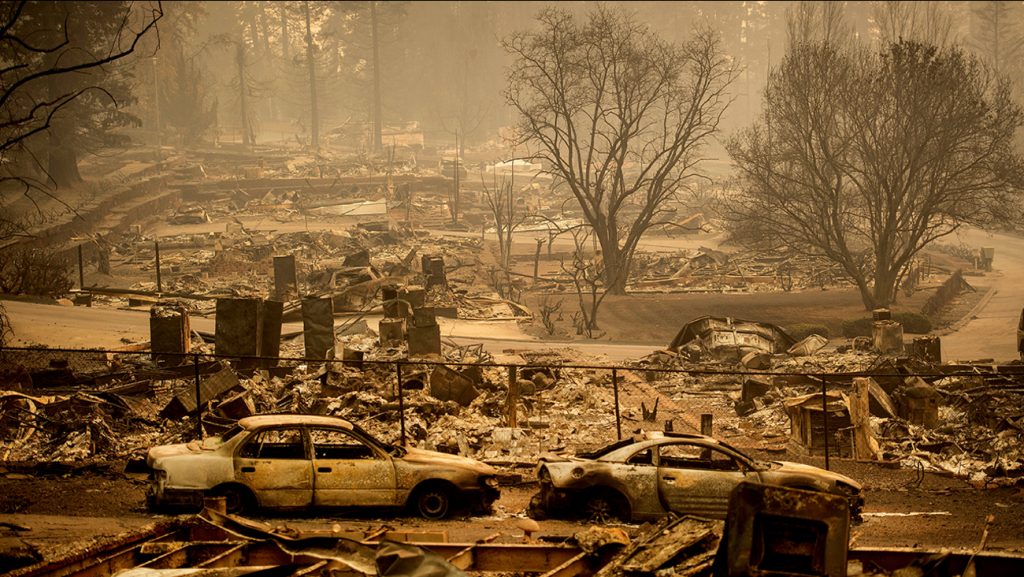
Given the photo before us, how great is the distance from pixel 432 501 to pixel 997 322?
2815 cm

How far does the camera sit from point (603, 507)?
41.0 feet

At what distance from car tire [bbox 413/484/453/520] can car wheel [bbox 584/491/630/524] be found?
1.59 meters

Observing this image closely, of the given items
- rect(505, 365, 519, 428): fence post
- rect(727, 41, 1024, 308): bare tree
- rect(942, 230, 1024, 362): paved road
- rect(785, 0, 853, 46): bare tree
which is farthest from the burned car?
rect(785, 0, 853, 46): bare tree

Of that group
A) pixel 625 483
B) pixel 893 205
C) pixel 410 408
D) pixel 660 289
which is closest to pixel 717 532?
pixel 625 483

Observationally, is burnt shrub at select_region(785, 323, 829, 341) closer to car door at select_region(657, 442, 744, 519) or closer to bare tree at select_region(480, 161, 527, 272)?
bare tree at select_region(480, 161, 527, 272)

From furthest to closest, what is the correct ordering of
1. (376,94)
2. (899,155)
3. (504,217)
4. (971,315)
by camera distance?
(376,94) < (504,217) < (899,155) < (971,315)

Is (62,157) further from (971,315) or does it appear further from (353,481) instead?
(353,481)

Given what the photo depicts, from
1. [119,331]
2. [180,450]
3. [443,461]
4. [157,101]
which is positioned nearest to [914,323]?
[119,331]

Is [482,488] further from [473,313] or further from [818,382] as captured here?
[473,313]

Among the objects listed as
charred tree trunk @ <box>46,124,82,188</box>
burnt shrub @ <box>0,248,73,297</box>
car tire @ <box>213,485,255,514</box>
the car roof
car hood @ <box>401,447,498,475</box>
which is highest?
charred tree trunk @ <box>46,124,82,188</box>

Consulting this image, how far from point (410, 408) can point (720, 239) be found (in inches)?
1828

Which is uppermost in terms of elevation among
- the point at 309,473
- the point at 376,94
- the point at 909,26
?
the point at 909,26

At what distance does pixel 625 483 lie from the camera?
1248 centimetres

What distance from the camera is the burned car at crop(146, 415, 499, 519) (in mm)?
11992
